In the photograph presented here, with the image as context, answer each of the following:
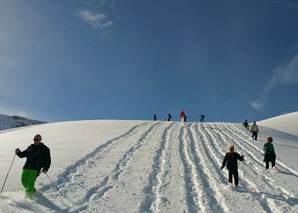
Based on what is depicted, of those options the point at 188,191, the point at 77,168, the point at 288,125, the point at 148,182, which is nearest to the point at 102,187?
the point at 148,182

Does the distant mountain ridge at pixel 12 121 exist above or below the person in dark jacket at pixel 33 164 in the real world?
above

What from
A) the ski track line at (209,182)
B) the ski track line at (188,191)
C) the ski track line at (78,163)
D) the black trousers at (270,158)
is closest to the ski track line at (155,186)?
the ski track line at (188,191)

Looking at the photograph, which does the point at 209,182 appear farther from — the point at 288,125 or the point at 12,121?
the point at 12,121

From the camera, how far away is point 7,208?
5477 mm

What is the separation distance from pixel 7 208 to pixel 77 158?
4932 mm

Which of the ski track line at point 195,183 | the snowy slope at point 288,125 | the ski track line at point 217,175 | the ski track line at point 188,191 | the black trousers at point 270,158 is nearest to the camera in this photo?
the ski track line at point 188,191

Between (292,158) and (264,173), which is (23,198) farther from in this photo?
(292,158)

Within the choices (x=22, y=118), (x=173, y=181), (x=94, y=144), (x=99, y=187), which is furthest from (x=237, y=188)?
(x=22, y=118)

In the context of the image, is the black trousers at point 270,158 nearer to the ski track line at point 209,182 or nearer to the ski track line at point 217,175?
the ski track line at point 217,175

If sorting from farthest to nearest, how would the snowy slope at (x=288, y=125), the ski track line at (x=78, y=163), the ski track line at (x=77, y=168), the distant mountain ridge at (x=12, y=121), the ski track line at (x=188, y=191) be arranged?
1. the distant mountain ridge at (x=12, y=121)
2. the snowy slope at (x=288, y=125)
3. the ski track line at (x=78, y=163)
4. the ski track line at (x=77, y=168)
5. the ski track line at (x=188, y=191)

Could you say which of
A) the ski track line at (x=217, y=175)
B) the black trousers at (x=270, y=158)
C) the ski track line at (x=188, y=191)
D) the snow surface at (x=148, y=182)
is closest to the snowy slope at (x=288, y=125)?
the snow surface at (x=148, y=182)

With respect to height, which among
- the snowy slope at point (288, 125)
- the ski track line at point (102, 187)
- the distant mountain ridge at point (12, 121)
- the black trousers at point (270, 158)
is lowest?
the ski track line at point (102, 187)

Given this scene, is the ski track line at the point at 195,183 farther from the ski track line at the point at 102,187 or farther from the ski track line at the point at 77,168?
the ski track line at the point at 77,168

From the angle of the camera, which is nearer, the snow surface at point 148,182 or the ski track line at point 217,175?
the snow surface at point 148,182
